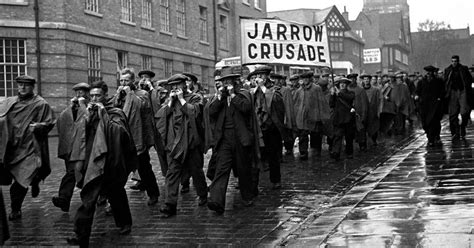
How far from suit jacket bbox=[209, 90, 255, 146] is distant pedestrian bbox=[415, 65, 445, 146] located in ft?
23.8

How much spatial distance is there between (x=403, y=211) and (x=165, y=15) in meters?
23.2

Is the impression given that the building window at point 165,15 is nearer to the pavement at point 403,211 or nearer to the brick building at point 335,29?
the pavement at point 403,211

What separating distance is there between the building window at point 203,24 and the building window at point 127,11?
6.75m

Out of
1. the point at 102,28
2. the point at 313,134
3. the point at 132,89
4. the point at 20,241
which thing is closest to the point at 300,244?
the point at 20,241

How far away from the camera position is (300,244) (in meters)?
6.64

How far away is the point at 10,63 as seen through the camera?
21.5m

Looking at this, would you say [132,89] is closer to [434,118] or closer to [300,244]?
[300,244]

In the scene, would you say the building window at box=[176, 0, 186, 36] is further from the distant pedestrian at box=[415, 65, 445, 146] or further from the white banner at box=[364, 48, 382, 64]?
the white banner at box=[364, 48, 382, 64]

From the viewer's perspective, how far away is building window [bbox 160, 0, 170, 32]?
95.7 feet

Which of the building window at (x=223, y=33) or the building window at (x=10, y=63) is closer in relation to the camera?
the building window at (x=10, y=63)

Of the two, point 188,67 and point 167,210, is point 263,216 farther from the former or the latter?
point 188,67

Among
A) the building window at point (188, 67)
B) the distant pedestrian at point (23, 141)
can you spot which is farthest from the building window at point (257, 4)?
the distant pedestrian at point (23, 141)

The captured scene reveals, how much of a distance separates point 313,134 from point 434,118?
276 cm

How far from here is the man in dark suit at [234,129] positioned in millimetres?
8602
